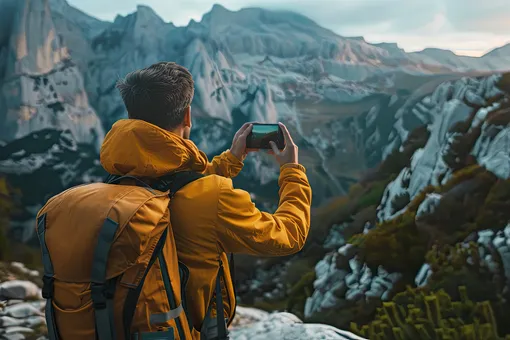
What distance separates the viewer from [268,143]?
67.0 inches

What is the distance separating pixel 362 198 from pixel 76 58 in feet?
48.1

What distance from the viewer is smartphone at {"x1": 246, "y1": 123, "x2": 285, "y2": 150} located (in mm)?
1660

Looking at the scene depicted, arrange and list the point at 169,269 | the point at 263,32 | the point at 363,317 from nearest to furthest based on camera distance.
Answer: the point at 169,269 < the point at 363,317 < the point at 263,32

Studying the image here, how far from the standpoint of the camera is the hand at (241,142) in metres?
1.78

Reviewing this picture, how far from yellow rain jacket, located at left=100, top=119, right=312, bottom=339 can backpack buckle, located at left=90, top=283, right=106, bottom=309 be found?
0.25 m

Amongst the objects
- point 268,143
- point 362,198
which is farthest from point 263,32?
point 268,143

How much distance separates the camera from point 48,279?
1.28 m

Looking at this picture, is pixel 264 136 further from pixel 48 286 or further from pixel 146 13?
pixel 146 13

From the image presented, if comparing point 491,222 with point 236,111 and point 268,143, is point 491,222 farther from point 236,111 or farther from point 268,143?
point 236,111

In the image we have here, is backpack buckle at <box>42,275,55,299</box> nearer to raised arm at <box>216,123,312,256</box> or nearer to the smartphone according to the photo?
raised arm at <box>216,123,312,256</box>

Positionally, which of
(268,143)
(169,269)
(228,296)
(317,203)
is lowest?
(317,203)

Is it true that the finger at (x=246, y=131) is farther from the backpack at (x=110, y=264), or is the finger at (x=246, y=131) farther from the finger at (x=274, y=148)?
the backpack at (x=110, y=264)

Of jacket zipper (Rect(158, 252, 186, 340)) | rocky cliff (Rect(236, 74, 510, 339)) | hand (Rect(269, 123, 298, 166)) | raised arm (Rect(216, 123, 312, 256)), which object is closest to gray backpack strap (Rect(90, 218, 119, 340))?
jacket zipper (Rect(158, 252, 186, 340))

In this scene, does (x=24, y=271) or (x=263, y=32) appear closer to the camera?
(x=24, y=271)
